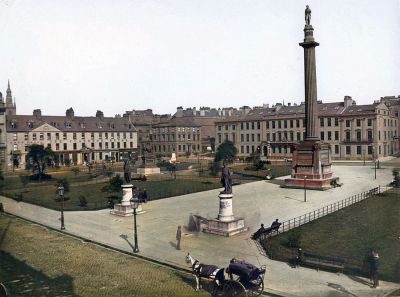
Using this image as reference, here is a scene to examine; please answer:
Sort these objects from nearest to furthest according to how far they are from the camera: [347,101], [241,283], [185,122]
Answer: [241,283]
[347,101]
[185,122]

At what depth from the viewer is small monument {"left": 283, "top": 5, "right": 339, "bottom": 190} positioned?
39.7m

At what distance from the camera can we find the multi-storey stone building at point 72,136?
73.7 m

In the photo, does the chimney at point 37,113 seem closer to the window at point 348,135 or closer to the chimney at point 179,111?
the chimney at point 179,111

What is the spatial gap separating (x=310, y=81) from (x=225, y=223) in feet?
78.8

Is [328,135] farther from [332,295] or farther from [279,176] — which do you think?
[332,295]

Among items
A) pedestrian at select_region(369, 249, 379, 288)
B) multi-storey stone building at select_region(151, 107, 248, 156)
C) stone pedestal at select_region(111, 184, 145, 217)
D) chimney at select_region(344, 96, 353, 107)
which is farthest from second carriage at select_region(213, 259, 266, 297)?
multi-storey stone building at select_region(151, 107, 248, 156)

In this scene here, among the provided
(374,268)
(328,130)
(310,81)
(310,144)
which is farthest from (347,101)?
(374,268)

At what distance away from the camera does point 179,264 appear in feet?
54.6

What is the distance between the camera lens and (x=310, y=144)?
133ft

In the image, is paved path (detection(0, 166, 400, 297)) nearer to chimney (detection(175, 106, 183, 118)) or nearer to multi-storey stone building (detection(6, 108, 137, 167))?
multi-storey stone building (detection(6, 108, 137, 167))

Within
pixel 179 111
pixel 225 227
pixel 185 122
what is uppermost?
pixel 179 111

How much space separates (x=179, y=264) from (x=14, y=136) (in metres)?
66.2

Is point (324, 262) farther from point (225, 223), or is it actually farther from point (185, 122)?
point (185, 122)

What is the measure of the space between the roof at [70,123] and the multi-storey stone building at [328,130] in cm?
2327
